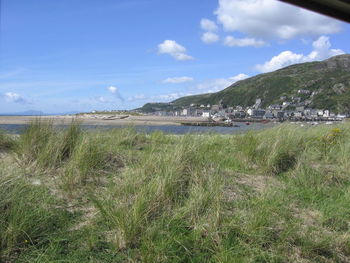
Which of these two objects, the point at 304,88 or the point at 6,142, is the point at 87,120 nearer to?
the point at 6,142

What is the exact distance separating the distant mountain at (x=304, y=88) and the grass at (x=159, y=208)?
133 meters

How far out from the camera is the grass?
2.78 meters

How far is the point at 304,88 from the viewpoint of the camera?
6501 inches

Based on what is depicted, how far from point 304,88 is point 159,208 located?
175917mm

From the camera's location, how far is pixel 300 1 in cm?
244

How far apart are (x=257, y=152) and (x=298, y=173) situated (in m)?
0.89

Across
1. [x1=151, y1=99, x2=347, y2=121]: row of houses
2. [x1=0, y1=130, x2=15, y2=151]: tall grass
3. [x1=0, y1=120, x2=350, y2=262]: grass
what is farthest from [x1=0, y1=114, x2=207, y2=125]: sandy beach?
[x1=151, y1=99, x2=347, y2=121]: row of houses

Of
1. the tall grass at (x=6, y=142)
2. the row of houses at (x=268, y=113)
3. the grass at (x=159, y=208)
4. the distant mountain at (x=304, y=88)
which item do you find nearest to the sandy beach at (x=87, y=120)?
the tall grass at (x=6, y=142)

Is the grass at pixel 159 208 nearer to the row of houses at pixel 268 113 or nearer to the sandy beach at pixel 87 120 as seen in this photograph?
the sandy beach at pixel 87 120

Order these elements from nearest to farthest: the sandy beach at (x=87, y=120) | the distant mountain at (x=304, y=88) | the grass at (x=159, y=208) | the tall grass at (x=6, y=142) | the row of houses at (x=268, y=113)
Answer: the grass at (x=159, y=208), the tall grass at (x=6, y=142), the sandy beach at (x=87, y=120), the row of houses at (x=268, y=113), the distant mountain at (x=304, y=88)

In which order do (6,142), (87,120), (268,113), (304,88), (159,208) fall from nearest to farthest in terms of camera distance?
1. (159,208)
2. (6,142)
3. (87,120)
4. (268,113)
5. (304,88)

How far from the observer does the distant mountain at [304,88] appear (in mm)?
141875

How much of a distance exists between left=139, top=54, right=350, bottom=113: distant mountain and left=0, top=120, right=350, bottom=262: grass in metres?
133

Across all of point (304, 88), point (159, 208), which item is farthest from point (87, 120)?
point (304, 88)
